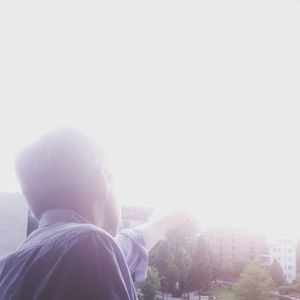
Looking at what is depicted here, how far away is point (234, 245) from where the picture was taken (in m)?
3.18

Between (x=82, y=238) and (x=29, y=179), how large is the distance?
0.13m

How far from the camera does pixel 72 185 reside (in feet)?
1.33

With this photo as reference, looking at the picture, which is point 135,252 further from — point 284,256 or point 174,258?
point 284,256

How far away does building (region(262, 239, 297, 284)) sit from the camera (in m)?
3.00

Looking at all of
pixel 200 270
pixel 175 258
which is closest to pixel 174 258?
pixel 175 258

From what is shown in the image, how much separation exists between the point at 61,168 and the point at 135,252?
349mm

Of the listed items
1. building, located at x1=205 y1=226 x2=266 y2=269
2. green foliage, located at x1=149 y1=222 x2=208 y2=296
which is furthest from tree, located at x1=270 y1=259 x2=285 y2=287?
green foliage, located at x1=149 y1=222 x2=208 y2=296

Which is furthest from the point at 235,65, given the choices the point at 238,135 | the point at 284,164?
the point at 284,164

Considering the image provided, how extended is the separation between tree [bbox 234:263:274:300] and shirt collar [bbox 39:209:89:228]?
2862 mm

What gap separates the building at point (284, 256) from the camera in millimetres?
3003

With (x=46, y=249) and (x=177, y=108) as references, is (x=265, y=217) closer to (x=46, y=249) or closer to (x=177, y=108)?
(x=177, y=108)

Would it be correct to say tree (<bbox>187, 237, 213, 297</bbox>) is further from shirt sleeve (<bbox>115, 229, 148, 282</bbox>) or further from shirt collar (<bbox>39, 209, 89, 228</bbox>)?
shirt collar (<bbox>39, 209, 89, 228</bbox>)

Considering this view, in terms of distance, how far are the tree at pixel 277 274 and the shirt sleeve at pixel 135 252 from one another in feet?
8.84

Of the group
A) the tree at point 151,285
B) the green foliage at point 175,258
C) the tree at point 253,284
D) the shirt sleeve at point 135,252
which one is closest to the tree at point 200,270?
the green foliage at point 175,258
